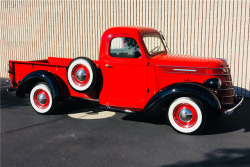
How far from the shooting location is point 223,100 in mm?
5305

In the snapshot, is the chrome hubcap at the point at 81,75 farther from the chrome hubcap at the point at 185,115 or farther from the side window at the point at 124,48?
the chrome hubcap at the point at 185,115

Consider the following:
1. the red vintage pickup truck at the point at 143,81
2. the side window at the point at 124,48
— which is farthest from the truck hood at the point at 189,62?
the side window at the point at 124,48

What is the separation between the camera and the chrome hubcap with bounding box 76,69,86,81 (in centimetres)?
586

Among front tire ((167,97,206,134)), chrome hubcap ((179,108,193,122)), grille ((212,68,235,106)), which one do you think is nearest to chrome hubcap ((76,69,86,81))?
front tire ((167,97,206,134))

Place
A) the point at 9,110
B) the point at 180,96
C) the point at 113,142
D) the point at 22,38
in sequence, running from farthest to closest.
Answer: the point at 22,38 → the point at 9,110 → the point at 180,96 → the point at 113,142

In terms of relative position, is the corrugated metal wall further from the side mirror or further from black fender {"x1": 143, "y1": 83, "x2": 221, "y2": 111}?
black fender {"x1": 143, "y1": 83, "x2": 221, "y2": 111}

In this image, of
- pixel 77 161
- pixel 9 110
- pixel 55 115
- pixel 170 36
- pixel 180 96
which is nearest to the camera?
pixel 77 161

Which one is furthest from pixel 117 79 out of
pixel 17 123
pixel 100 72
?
pixel 17 123

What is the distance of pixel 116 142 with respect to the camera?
16.0 ft

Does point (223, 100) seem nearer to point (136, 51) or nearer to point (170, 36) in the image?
point (136, 51)

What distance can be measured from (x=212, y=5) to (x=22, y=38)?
7.15 metres

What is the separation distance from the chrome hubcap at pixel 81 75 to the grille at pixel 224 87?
2.58 metres

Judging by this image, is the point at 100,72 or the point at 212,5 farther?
the point at 212,5

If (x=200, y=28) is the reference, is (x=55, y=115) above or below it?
below
